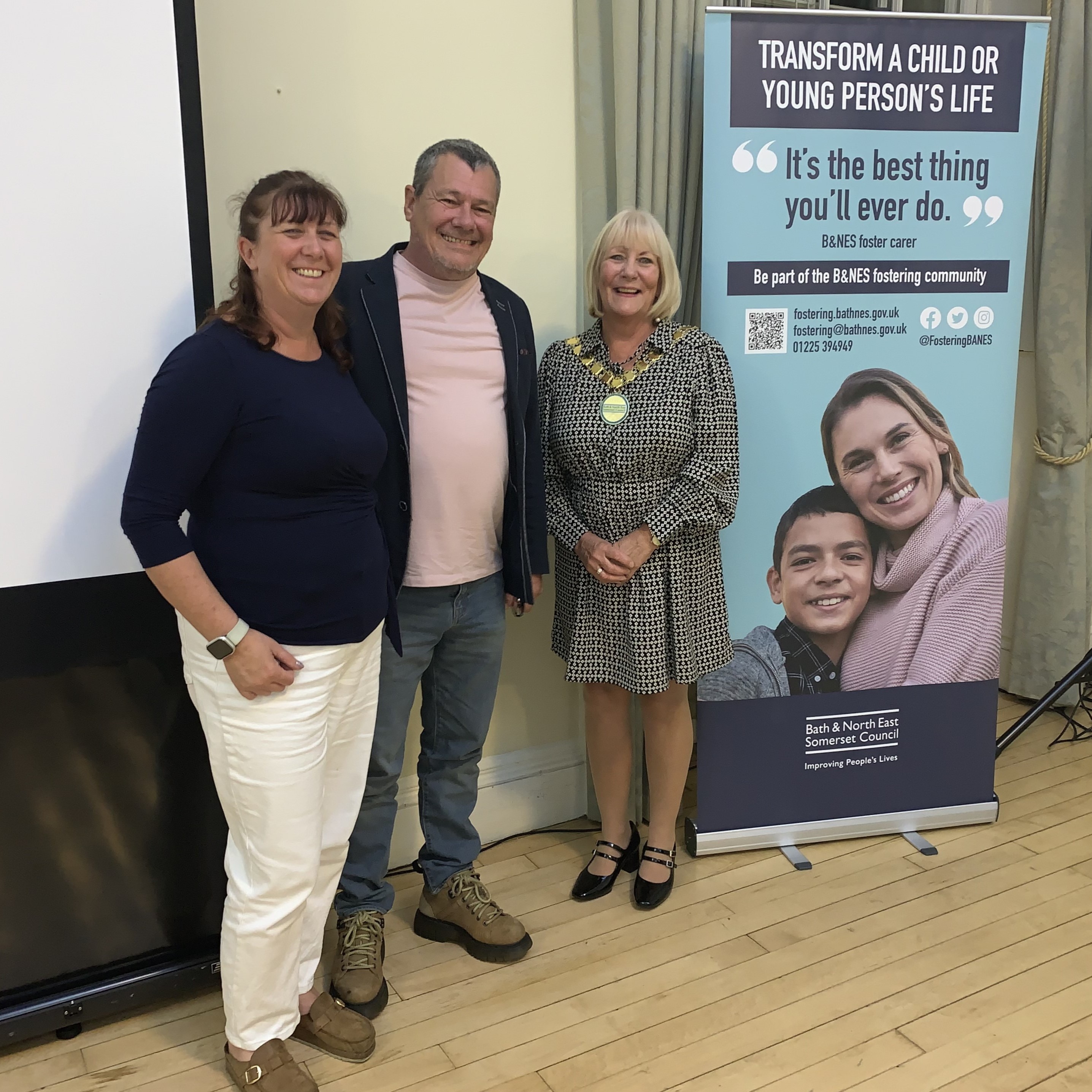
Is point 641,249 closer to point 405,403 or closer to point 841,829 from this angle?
point 405,403

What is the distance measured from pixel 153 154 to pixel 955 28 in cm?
189

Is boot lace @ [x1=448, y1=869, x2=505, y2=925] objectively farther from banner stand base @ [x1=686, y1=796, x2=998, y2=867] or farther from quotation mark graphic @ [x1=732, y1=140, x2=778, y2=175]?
quotation mark graphic @ [x1=732, y1=140, x2=778, y2=175]

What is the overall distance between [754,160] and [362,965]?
202cm

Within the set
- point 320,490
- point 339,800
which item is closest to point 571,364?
point 320,490

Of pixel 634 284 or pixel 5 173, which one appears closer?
pixel 5 173

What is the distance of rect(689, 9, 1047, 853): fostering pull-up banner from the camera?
2.39m

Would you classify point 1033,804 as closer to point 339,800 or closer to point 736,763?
point 736,763

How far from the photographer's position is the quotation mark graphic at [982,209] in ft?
8.20

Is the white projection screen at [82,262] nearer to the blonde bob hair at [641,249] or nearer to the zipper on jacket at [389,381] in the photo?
the zipper on jacket at [389,381]

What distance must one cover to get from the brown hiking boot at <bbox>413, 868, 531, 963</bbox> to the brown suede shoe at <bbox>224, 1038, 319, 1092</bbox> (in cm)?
51

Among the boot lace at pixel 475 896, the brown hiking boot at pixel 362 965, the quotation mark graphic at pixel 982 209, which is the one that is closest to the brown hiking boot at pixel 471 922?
the boot lace at pixel 475 896

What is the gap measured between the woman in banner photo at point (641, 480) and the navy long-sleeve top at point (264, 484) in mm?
699

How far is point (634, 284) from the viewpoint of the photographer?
7.28 feet

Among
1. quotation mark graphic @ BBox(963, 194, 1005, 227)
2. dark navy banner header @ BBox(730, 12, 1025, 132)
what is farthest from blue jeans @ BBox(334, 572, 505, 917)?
quotation mark graphic @ BBox(963, 194, 1005, 227)
